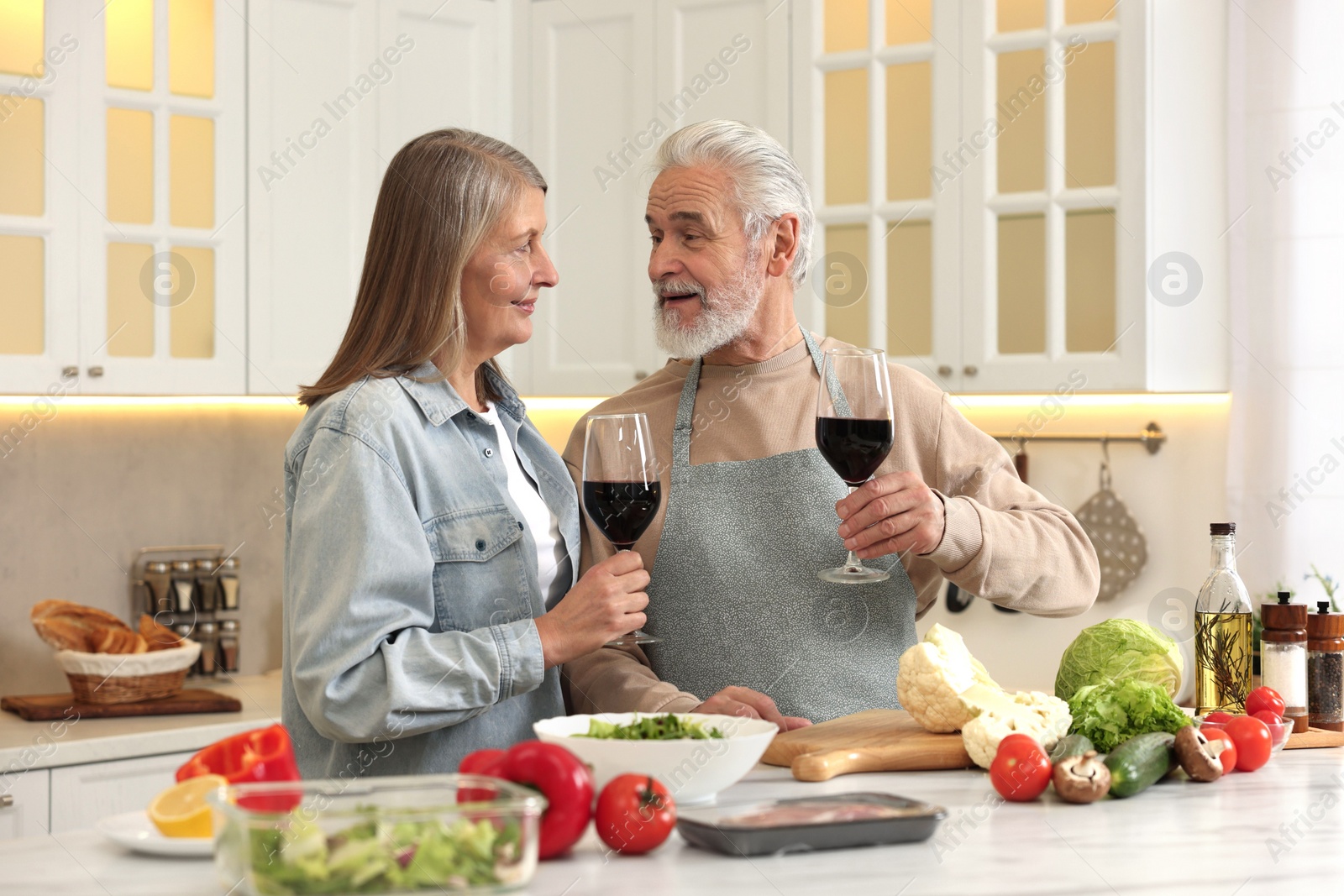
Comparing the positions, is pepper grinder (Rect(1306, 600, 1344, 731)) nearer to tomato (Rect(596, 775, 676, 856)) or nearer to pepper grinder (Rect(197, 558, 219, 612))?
tomato (Rect(596, 775, 676, 856))

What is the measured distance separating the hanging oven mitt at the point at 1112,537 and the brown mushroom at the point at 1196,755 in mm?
1959

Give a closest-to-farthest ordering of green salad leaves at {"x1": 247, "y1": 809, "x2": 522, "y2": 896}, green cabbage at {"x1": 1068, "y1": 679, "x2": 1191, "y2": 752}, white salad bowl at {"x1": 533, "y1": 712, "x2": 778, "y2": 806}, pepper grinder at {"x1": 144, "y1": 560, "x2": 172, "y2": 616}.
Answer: green salad leaves at {"x1": 247, "y1": 809, "x2": 522, "y2": 896} < white salad bowl at {"x1": 533, "y1": 712, "x2": 778, "y2": 806} < green cabbage at {"x1": 1068, "y1": 679, "x2": 1191, "y2": 752} < pepper grinder at {"x1": 144, "y1": 560, "x2": 172, "y2": 616}

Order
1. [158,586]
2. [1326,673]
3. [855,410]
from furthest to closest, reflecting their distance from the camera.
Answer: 1. [158,586]
2. [1326,673]
3. [855,410]

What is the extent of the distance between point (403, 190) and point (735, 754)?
82 cm

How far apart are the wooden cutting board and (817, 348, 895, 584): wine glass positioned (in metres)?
0.17

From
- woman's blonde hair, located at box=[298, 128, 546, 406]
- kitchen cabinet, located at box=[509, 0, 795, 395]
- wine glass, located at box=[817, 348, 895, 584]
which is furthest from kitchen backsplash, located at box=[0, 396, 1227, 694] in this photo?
wine glass, located at box=[817, 348, 895, 584]

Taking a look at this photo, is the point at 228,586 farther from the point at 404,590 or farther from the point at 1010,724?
the point at 1010,724

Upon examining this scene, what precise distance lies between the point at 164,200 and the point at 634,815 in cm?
228

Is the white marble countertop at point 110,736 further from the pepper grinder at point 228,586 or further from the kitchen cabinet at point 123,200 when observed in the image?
the kitchen cabinet at point 123,200

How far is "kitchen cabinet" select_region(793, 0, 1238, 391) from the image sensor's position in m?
2.95

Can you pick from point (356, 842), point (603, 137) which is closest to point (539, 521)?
point (356, 842)

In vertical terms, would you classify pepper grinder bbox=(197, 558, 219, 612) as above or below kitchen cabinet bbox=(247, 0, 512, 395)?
below

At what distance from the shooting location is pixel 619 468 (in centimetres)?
150

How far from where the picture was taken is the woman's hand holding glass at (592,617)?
149cm
